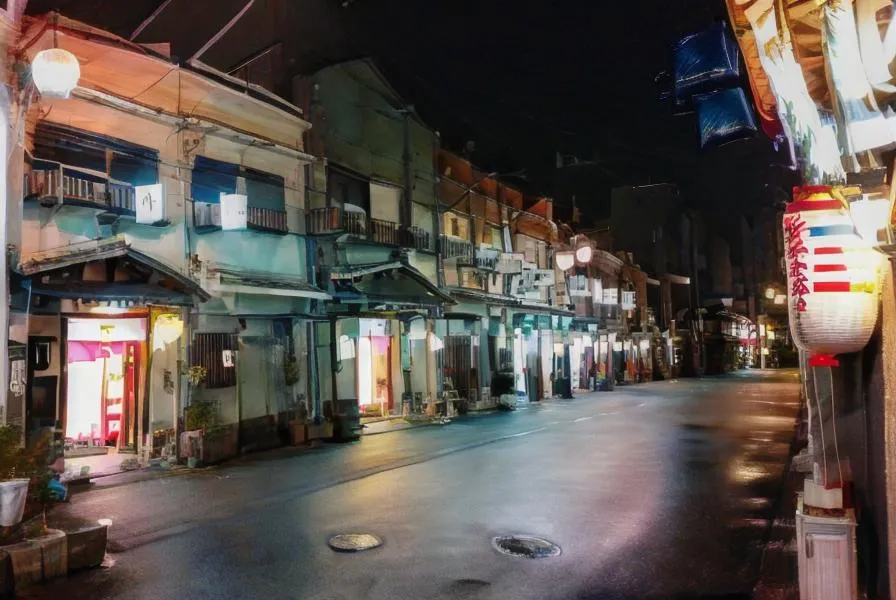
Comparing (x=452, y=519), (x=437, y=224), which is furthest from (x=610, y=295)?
(x=452, y=519)

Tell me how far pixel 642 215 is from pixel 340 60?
47.6 metres

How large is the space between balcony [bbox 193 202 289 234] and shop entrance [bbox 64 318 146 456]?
327cm

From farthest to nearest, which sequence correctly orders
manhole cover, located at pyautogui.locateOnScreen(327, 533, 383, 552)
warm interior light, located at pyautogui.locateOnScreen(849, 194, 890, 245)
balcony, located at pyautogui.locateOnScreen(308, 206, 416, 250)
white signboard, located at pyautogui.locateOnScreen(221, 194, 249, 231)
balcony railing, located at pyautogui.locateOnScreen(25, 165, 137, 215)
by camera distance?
balcony, located at pyautogui.locateOnScreen(308, 206, 416, 250), white signboard, located at pyautogui.locateOnScreen(221, 194, 249, 231), balcony railing, located at pyautogui.locateOnScreen(25, 165, 137, 215), manhole cover, located at pyautogui.locateOnScreen(327, 533, 383, 552), warm interior light, located at pyautogui.locateOnScreen(849, 194, 890, 245)

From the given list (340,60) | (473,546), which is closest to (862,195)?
(473,546)

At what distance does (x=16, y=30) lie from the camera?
46.4 ft

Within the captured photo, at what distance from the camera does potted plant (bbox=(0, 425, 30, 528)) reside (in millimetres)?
8281

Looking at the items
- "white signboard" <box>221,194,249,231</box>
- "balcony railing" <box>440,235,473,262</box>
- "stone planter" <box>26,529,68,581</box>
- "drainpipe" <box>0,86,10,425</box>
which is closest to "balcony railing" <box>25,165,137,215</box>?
"drainpipe" <box>0,86,10,425</box>

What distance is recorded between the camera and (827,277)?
647 cm

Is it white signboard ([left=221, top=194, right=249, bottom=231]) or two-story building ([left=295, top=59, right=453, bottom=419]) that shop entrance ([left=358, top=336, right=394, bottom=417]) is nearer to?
two-story building ([left=295, top=59, right=453, bottom=419])

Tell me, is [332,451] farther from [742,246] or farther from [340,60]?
[742,246]

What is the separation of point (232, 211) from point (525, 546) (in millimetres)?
12794

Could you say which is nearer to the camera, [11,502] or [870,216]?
[870,216]

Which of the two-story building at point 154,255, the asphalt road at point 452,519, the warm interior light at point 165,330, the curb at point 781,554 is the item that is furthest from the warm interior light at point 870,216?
the warm interior light at point 165,330

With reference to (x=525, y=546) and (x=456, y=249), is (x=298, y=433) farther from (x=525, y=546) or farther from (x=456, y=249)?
(x=456, y=249)
